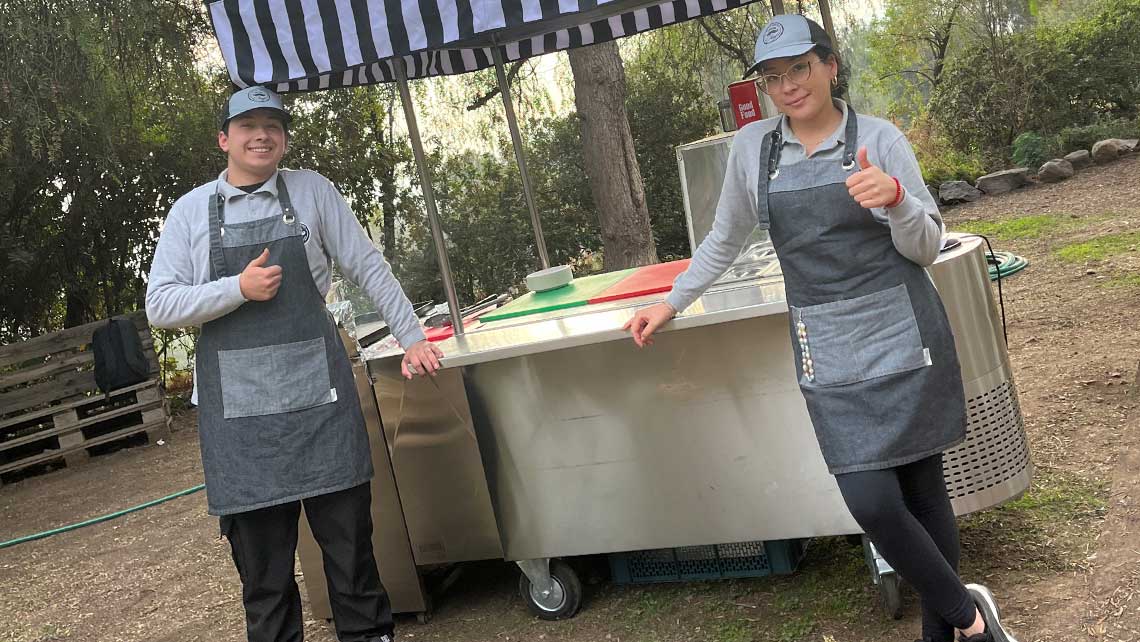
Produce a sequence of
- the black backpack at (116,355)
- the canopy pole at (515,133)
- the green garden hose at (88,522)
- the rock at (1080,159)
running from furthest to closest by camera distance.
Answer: the rock at (1080,159) → the black backpack at (116,355) → the green garden hose at (88,522) → the canopy pole at (515,133)

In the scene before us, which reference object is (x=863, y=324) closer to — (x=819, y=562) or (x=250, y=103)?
(x=819, y=562)

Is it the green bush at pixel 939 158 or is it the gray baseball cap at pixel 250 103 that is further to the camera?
the green bush at pixel 939 158

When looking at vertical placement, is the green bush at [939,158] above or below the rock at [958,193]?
above

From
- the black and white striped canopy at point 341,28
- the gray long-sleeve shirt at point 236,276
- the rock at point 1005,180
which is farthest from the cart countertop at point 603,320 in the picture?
the rock at point 1005,180

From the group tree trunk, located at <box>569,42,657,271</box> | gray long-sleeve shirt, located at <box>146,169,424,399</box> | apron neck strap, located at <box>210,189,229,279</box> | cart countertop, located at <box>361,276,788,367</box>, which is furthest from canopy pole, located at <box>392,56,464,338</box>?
tree trunk, located at <box>569,42,657,271</box>

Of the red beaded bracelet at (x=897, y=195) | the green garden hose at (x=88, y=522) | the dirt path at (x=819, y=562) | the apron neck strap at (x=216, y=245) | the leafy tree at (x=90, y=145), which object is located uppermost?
the leafy tree at (x=90, y=145)

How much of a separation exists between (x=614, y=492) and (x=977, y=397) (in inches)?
41.9

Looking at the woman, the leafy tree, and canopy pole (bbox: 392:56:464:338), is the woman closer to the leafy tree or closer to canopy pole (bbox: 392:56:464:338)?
canopy pole (bbox: 392:56:464:338)

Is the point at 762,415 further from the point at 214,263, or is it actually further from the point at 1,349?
the point at 1,349

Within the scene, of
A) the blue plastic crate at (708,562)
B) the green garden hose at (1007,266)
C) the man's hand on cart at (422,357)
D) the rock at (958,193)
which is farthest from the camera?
the rock at (958,193)

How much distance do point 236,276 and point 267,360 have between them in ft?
0.76

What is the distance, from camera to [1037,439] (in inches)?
162

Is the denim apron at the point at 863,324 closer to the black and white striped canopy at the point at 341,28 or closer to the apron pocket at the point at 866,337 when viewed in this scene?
the apron pocket at the point at 866,337

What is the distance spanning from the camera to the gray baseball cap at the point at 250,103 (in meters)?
2.61
